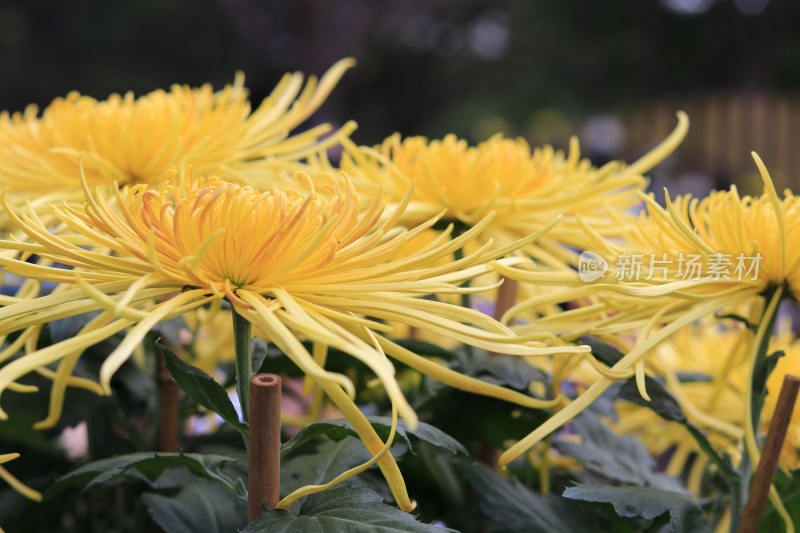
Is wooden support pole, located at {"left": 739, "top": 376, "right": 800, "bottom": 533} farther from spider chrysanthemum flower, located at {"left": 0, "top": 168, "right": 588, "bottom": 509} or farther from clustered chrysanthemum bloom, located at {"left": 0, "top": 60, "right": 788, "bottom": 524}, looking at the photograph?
spider chrysanthemum flower, located at {"left": 0, "top": 168, "right": 588, "bottom": 509}

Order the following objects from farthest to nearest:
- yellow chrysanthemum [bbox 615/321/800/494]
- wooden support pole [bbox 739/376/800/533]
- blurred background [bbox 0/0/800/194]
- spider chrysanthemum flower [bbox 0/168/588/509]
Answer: blurred background [bbox 0/0/800/194] → yellow chrysanthemum [bbox 615/321/800/494] → wooden support pole [bbox 739/376/800/533] → spider chrysanthemum flower [bbox 0/168/588/509]

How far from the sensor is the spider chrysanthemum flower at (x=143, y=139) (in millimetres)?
723

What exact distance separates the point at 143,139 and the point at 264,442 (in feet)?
1.06

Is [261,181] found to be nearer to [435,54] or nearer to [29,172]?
[29,172]

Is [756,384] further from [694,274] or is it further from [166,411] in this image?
[166,411]

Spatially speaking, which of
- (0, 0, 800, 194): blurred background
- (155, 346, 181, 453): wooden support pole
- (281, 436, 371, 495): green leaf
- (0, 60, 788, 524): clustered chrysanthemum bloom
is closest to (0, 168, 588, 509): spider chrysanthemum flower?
(0, 60, 788, 524): clustered chrysanthemum bloom

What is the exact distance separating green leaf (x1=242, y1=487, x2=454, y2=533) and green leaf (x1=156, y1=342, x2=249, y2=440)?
0.07 meters

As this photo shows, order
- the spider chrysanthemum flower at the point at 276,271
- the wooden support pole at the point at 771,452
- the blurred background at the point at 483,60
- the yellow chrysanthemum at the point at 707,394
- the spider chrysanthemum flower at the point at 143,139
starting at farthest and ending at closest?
the blurred background at the point at 483,60, the yellow chrysanthemum at the point at 707,394, the spider chrysanthemum flower at the point at 143,139, the wooden support pole at the point at 771,452, the spider chrysanthemum flower at the point at 276,271

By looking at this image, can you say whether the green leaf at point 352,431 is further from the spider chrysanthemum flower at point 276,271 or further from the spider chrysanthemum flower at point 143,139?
the spider chrysanthemum flower at point 143,139

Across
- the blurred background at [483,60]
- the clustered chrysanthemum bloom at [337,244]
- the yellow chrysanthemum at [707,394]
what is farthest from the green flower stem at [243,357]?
the blurred background at [483,60]

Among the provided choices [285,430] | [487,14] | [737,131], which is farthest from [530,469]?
[487,14]

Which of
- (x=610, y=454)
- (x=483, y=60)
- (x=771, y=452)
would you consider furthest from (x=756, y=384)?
(x=483, y=60)

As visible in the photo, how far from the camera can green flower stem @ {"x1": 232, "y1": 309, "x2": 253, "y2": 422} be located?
1.68 ft

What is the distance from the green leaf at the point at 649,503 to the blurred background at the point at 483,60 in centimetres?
789
